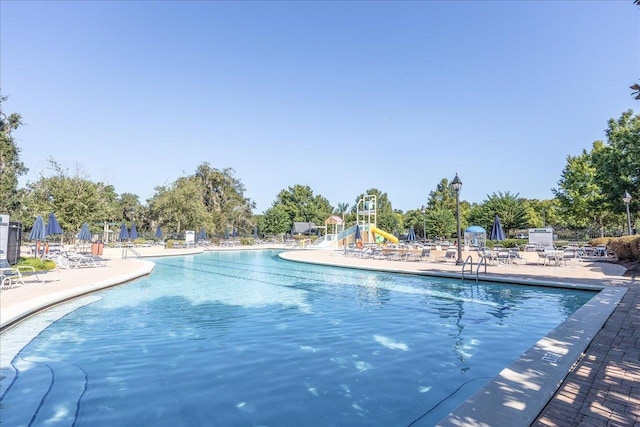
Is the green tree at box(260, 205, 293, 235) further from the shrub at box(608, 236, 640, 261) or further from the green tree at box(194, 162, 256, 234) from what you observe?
the shrub at box(608, 236, 640, 261)

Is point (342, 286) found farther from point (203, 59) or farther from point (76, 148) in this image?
point (76, 148)

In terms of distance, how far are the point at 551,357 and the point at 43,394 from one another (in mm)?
6076

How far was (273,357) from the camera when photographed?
537cm

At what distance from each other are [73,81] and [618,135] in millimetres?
32769

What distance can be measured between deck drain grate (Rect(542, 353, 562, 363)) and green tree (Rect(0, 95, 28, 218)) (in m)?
38.3

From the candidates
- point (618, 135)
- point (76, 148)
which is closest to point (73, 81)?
point (76, 148)

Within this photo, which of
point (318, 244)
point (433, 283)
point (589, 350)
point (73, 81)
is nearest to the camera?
point (589, 350)

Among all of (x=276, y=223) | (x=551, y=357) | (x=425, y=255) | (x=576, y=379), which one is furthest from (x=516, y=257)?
(x=276, y=223)

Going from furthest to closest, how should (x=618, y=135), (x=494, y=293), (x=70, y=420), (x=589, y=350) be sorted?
(x=618, y=135) < (x=494, y=293) < (x=589, y=350) < (x=70, y=420)

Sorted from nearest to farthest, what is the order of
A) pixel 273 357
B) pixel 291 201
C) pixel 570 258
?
pixel 273 357, pixel 570 258, pixel 291 201

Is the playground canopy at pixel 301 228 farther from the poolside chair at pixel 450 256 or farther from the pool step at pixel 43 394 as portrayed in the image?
the pool step at pixel 43 394

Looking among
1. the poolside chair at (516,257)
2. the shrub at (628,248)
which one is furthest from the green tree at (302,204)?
the shrub at (628,248)

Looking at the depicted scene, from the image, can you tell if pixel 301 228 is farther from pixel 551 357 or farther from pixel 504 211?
pixel 551 357

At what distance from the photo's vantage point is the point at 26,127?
1273 inches
